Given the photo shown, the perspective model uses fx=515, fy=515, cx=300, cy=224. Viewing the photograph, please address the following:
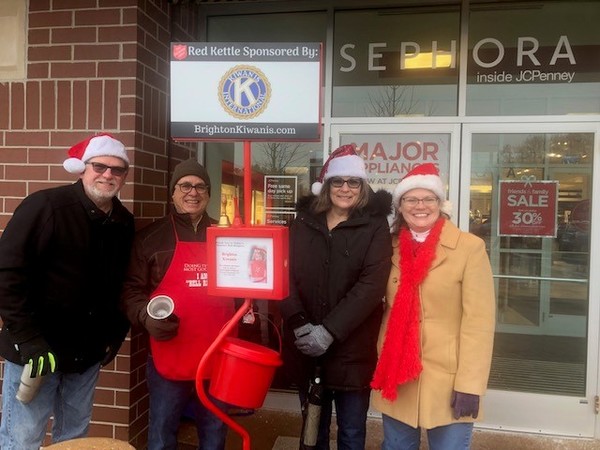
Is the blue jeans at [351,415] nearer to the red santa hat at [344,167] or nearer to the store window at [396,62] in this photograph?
the red santa hat at [344,167]

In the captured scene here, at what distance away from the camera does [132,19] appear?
3268 mm

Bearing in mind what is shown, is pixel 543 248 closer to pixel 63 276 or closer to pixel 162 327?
pixel 162 327

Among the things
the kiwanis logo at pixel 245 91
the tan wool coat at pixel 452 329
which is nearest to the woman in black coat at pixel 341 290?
the tan wool coat at pixel 452 329

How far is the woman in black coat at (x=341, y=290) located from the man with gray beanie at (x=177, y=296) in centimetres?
43

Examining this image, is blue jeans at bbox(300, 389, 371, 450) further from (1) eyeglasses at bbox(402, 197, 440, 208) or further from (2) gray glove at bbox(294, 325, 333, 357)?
(1) eyeglasses at bbox(402, 197, 440, 208)

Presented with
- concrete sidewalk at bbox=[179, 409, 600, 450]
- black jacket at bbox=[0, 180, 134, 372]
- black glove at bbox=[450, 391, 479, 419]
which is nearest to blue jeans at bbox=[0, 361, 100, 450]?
black jacket at bbox=[0, 180, 134, 372]

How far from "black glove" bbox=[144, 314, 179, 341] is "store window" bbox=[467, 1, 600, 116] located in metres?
2.74

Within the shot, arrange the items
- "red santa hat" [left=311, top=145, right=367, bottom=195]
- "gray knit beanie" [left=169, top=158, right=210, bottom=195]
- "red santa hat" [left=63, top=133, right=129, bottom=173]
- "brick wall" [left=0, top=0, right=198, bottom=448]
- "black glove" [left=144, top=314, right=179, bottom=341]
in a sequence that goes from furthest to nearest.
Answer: "brick wall" [left=0, top=0, right=198, bottom=448]
"gray knit beanie" [left=169, top=158, right=210, bottom=195]
"red santa hat" [left=311, top=145, right=367, bottom=195]
"red santa hat" [left=63, top=133, right=129, bottom=173]
"black glove" [left=144, top=314, right=179, bottom=341]

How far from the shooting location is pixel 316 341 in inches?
92.6

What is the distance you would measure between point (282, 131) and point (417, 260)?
825mm

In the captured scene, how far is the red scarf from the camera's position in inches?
89.0

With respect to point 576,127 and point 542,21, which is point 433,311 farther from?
point 542,21

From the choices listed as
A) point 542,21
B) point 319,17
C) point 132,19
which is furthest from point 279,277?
point 542,21

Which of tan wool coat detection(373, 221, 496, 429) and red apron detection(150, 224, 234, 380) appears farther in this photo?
red apron detection(150, 224, 234, 380)
